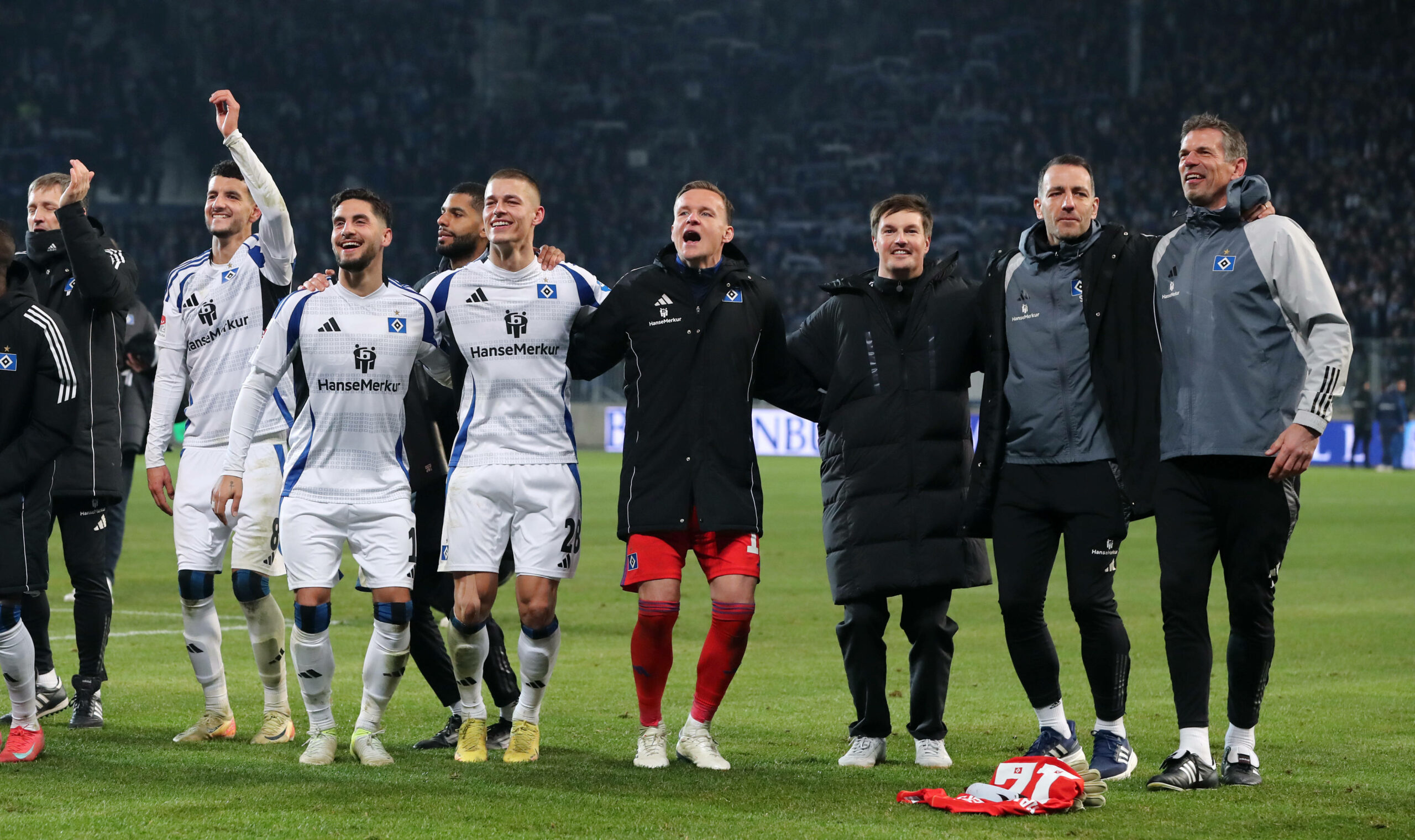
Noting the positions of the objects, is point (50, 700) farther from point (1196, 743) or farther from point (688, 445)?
point (1196, 743)

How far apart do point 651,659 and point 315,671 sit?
1318 millimetres

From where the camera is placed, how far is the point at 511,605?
11.5 metres

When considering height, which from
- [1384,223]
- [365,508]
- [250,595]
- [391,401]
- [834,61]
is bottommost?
[250,595]

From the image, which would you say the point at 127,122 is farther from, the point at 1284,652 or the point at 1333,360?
the point at 1333,360

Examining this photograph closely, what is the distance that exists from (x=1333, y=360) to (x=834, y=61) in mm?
47846

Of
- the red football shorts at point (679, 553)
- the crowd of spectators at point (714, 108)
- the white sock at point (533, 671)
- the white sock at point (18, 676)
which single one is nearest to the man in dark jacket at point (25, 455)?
the white sock at point (18, 676)

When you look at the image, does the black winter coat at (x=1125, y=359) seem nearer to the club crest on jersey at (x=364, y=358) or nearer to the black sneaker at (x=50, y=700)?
the club crest on jersey at (x=364, y=358)

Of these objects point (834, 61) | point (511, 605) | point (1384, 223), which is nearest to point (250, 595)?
point (511, 605)

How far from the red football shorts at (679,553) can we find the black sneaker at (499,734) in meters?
1.00

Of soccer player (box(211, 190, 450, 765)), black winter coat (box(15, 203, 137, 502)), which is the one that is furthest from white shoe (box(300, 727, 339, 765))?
black winter coat (box(15, 203, 137, 502))

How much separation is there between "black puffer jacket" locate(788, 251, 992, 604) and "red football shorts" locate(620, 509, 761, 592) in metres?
0.36

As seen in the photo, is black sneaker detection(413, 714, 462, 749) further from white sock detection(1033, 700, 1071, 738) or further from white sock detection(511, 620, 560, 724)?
white sock detection(1033, 700, 1071, 738)

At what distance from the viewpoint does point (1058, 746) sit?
236 inches

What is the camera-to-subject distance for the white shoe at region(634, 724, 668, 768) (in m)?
6.10
